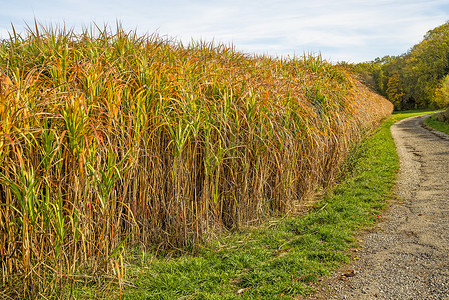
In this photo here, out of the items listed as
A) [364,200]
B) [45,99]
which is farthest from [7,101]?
[364,200]

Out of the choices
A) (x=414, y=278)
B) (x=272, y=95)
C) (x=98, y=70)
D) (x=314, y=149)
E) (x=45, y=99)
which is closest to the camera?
(x=45, y=99)

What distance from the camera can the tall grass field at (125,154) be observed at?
242 cm

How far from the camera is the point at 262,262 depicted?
313cm

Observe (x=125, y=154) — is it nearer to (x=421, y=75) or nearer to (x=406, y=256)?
(x=406, y=256)

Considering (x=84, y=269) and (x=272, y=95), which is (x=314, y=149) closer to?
(x=272, y=95)

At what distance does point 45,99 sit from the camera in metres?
2.61

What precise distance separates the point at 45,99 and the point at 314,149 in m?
3.59

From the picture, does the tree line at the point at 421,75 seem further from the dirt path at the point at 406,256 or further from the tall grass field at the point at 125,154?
the tall grass field at the point at 125,154

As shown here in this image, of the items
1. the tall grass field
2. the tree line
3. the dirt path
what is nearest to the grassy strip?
the dirt path

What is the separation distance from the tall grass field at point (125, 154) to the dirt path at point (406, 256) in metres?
1.22

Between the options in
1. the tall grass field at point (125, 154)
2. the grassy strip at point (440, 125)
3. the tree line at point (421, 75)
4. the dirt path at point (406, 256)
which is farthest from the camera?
the tree line at point (421, 75)

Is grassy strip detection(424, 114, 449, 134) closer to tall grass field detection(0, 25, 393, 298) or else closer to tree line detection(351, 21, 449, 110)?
tall grass field detection(0, 25, 393, 298)

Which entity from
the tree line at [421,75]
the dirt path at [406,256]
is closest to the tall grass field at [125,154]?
the dirt path at [406,256]

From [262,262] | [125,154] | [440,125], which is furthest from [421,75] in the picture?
[125,154]
